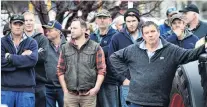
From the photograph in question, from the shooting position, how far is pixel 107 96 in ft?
30.9

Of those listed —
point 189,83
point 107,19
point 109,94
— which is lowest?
point 109,94

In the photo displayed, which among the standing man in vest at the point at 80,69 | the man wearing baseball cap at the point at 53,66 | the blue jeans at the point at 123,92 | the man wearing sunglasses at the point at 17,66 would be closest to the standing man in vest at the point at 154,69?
the standing man in vest at the point at 80,69

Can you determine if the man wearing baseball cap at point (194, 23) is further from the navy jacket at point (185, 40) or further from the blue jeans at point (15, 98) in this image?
the blue jeans at point (15, 98)

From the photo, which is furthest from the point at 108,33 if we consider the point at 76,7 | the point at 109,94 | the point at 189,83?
the point at 76,7

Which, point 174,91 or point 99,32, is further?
point 99,32

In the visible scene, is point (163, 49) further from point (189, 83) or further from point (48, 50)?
point (48, 50)

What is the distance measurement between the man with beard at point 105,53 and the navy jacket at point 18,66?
1440 mm

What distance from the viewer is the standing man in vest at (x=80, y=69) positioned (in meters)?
8.30

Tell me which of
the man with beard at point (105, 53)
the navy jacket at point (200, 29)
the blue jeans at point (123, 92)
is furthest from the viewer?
the navy jacket at point (200, 29)

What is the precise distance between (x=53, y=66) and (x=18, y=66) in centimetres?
150

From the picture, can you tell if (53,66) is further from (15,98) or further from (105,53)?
(15,98)

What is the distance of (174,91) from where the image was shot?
20.8ft

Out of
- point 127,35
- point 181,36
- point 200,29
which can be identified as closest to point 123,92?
point 127,35

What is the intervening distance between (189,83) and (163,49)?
1.36 m
